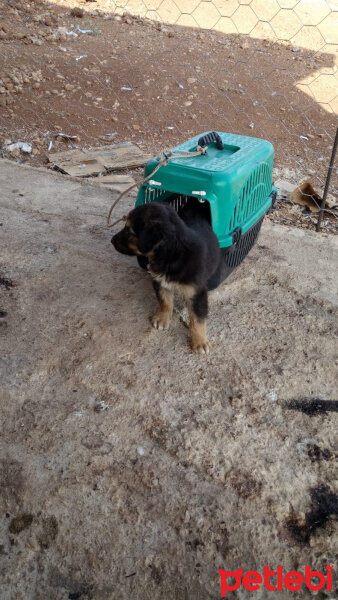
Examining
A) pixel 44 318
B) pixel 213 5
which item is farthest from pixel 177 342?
pixel 213 5

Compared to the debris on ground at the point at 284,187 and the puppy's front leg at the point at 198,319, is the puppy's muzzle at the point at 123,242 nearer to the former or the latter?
the puppy's front leg at the point at 198,319

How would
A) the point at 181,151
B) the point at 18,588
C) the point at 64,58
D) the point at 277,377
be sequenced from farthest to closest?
the point at 64,58, the point at 181,151, the point at 277,377, the point at 18,588

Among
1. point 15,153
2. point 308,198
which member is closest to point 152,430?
point 308,198

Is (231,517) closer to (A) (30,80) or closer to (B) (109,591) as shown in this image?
(B) (109,591)

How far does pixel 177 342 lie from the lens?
7.38ft

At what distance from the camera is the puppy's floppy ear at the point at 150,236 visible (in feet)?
6.42

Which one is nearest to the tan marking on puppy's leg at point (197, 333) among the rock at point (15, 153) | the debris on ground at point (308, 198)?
the debris on ground at point (308, 198)

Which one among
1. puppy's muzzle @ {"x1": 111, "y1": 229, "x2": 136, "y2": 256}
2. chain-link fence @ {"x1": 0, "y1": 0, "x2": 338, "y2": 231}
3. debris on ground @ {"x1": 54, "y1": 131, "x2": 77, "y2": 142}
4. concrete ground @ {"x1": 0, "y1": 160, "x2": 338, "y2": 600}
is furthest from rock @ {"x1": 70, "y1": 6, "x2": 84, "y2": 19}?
puppy's muzzle @ {"x1": 111, "y1": 229, "x2": 136, "y2": 256}

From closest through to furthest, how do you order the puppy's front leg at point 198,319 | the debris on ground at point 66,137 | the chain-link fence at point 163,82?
the puppy's front leg at point 198,319, the debris on ground at point 66,137, the chain-link fence at point 163,82

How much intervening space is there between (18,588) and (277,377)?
1.18 meters

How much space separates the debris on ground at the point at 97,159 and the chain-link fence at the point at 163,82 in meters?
0.23

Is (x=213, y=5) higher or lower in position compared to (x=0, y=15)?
higher

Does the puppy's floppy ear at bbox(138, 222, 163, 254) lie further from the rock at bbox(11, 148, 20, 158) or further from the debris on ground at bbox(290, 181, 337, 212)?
the rock at bbox(11, 148, 20, 158)

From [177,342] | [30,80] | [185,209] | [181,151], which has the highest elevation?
[181,151]
